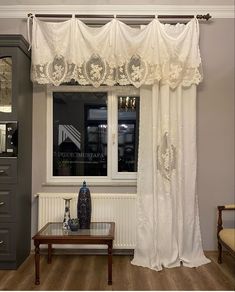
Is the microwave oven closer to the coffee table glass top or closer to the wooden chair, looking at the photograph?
the coffee table glass top

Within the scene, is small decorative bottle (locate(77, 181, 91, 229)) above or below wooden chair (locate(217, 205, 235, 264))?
above

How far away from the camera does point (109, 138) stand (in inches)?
146

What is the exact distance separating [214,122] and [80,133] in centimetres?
153

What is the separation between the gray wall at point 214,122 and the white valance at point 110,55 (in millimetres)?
346

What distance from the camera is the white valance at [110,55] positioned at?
3.31 meters

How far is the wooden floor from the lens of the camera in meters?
2.76

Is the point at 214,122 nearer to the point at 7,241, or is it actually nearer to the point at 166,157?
the point at 166,157

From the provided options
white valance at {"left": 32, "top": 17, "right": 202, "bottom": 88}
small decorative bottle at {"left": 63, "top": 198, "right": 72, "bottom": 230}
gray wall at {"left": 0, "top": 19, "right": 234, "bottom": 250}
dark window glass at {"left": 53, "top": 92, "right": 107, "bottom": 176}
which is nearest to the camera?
small decorative bottle at {"left": 63, "top": 198, "right": 72, "bottom": 230}

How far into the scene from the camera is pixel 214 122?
3.63 meters

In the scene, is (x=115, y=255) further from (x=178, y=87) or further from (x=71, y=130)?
(x=178, y=87)

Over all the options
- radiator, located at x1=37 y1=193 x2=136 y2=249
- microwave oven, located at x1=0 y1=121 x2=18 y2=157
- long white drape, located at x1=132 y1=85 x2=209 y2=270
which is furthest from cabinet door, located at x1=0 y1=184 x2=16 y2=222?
long white drape, located at x1=132 y1=85 x2=209 y2=270

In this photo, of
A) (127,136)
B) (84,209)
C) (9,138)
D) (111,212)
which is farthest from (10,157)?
(127,136)

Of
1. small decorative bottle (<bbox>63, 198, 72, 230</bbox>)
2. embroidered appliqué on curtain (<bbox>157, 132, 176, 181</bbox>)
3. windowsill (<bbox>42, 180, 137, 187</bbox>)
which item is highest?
embroidered appliqué on curtain (<bbox>157, 132, 176, 181</bbox>)

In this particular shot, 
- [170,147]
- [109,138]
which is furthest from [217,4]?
[109,138]
